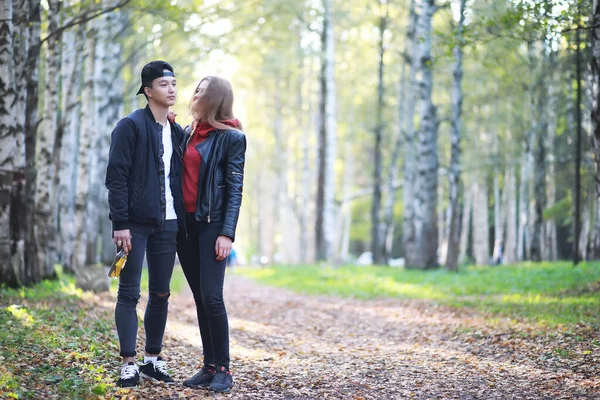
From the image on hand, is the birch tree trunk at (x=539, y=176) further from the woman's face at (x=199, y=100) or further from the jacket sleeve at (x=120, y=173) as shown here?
the jacket sleeve at (x=120, y=173)

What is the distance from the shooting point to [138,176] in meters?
4.88

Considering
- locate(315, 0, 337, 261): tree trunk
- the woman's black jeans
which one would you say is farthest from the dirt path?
locate(315, 0, 337, 261): tree trunk

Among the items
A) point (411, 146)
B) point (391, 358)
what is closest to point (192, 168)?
point (391, 358)

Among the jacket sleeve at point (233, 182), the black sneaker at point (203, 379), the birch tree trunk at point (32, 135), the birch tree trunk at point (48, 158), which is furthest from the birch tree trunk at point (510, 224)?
the jacket sleeve at point (233, 182)

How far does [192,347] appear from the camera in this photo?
7.17 meters

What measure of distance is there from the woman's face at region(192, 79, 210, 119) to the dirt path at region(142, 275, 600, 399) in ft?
6.69

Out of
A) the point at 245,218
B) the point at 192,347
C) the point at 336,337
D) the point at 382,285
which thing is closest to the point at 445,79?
the point at 382,285

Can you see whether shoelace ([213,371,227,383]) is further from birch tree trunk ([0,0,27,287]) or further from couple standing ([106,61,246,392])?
birch tree trunk ([0,0,27,287])

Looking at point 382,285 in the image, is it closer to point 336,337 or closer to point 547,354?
point 336,337

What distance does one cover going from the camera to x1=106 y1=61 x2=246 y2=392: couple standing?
482 centimetres

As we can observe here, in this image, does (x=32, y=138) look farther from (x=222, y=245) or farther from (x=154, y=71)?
(x=222, y=245)

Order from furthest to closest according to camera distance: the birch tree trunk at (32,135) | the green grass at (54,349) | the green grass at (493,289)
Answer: the birch tree trunk at (32,135), the green grass at (493,289), the green grass at (54,349)

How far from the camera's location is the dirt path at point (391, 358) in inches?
210

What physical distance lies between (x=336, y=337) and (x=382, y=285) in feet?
22.0
